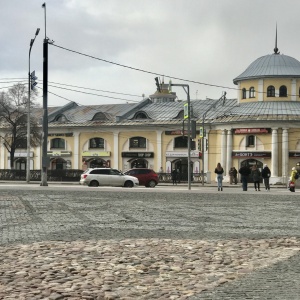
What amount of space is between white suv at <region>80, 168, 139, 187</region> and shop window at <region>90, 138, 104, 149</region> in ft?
89.0

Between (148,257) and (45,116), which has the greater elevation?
(45,116)

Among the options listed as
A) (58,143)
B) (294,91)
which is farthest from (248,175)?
(58,143)

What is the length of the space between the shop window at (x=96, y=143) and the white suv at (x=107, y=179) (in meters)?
27.1

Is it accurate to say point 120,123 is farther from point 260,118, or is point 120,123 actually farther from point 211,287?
point 211,287

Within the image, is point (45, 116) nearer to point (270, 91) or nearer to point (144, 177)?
point (144, 177)

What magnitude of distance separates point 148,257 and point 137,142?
60586 mm

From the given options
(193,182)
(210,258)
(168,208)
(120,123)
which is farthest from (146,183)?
(210,258)

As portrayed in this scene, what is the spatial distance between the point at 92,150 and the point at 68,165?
12.0 feet

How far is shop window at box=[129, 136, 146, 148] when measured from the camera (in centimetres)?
6931

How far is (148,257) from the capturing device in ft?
29.9

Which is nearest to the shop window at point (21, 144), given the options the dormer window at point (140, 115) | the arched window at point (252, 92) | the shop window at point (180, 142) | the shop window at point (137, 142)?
the shop window at point (137, 142)

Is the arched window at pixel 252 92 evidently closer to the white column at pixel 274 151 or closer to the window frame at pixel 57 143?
the white column at pixel 274 151

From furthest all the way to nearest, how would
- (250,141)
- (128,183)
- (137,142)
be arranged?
1. (137,142)
2. (250,141)
3. (128,183)

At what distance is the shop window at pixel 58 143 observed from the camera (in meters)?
73.1
